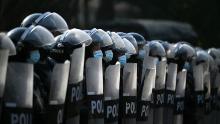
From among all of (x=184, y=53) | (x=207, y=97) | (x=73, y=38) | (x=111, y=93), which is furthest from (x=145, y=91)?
(x=207, y=97)

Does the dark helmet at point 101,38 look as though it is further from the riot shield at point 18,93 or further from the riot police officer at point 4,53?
the riot police officer at point 4,53

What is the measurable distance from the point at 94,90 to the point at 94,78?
13cm

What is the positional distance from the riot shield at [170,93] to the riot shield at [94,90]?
2.22 meters

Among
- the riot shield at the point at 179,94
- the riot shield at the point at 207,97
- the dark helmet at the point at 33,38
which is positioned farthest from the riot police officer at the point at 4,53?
the riot shield at the point at 207,97

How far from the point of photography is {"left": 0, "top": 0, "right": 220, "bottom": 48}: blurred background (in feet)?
64.8

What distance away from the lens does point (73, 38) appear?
8094mm

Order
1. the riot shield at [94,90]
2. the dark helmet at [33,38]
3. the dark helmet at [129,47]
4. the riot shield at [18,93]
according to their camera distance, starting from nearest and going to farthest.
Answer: the riot shield at [18,93] < the dark helmet at [33,38] < the riot shield at [94,90] < the dark helmet at [129,47]

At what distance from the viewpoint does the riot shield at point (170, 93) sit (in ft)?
34.3

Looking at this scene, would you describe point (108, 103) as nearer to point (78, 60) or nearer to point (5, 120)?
point (78, 60)

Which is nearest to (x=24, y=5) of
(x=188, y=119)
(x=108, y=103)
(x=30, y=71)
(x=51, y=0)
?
(x=51, y=0)

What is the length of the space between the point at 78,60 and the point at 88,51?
57cm

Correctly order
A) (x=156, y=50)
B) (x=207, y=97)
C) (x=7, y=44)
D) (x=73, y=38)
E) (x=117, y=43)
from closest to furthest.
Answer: (x=7, y=44)
(x=73, y=38)
(x=117, y=43)
(x=156, y=50)
(x=207, y=97)

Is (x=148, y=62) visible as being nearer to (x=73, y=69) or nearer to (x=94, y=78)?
(x=94, y=78)

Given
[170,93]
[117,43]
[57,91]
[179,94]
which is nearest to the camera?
[57,91]
